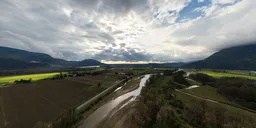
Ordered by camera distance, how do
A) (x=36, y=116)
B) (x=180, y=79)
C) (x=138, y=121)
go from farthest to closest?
(x=180, y=79) → (x=36, y=116) → (x=138, y=121)

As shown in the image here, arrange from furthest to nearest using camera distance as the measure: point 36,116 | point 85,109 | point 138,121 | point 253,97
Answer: point 253,97
point 85,109
point 36,116
point 138,121

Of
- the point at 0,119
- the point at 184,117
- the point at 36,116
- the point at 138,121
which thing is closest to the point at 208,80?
the point at 184,117

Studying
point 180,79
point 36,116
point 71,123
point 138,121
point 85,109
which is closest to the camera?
point 138,121

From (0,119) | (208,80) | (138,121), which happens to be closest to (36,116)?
(0,119)

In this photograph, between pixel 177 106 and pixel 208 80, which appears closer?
pixel 177 106

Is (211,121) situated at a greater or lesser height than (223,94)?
greater

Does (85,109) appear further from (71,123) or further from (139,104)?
(139,104)

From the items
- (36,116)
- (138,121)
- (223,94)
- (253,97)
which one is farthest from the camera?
(223,94)

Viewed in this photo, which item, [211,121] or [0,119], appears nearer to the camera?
[211,121]

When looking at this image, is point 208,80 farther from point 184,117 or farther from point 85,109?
point 85,109
